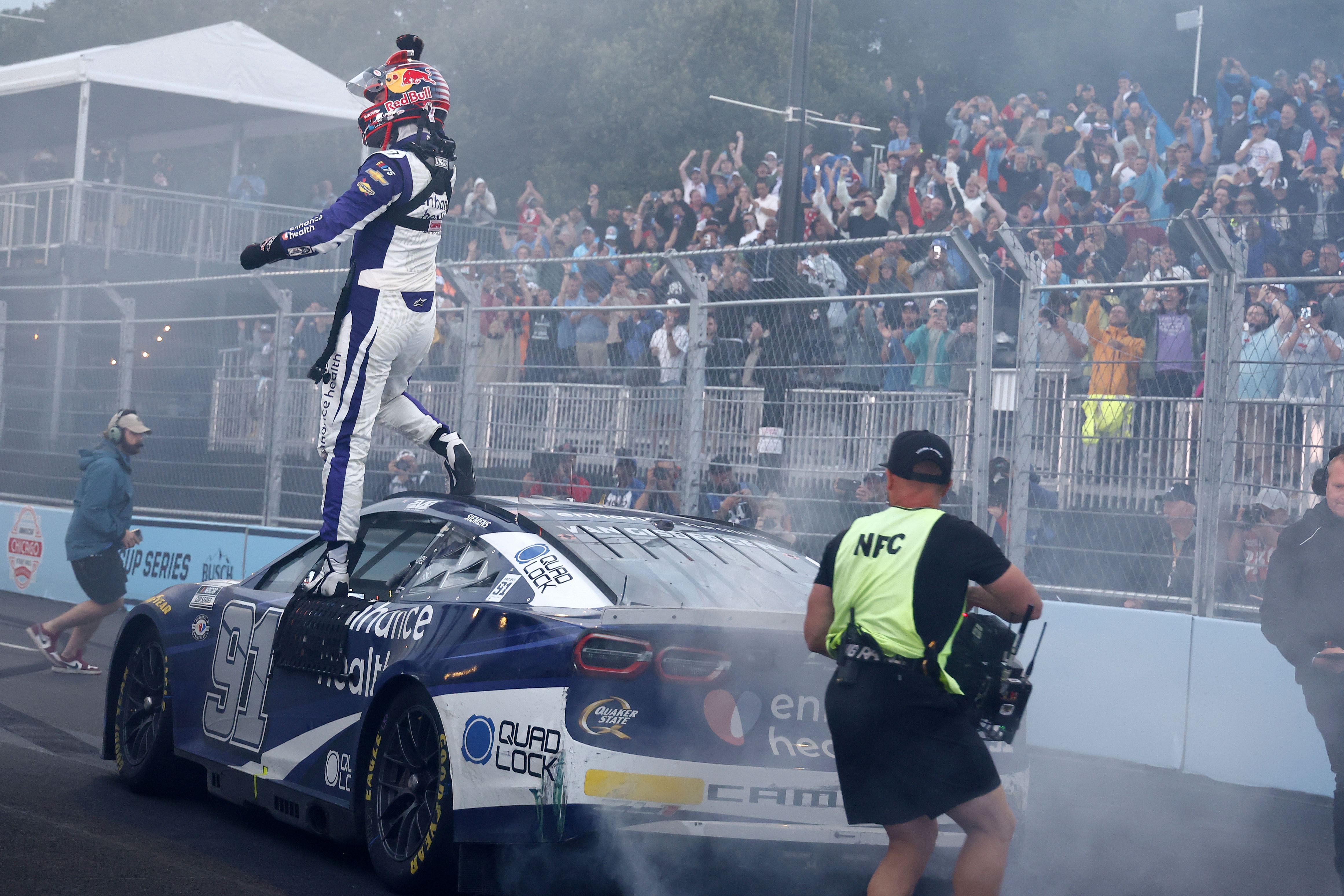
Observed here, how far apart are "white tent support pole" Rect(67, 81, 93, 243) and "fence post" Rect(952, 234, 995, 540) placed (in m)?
17.5

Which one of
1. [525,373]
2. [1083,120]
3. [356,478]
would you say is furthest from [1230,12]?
[356,478]

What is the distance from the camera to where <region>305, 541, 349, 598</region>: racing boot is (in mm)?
5906

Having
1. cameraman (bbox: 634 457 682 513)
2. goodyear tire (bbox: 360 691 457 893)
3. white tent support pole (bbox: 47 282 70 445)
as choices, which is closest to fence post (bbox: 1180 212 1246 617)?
cameraman (bbox: 634 457 682 513)

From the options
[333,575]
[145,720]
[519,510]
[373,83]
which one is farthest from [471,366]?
[519,510]

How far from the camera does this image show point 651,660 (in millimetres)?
4617

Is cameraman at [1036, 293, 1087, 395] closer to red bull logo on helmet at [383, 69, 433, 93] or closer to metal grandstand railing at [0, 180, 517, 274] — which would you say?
red bull logo on helmet at [383, 69, 433, 93]

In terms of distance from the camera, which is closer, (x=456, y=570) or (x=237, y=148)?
(x=456, y=570)

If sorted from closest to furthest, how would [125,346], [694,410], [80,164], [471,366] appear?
1. [694,410]
2. [471,366]
3. [125,346]
4. [80,164]

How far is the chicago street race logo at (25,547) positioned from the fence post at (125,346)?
74.8 inches

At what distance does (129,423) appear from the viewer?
1062cm

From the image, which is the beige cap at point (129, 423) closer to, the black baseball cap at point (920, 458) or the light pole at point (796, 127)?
the light pole at point (796, 127)

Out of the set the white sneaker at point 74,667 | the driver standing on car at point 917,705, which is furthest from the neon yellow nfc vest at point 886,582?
the white sneaker at point 74,667

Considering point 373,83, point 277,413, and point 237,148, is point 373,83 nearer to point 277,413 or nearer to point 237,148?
point 277,413

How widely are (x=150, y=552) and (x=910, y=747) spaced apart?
11728mm
